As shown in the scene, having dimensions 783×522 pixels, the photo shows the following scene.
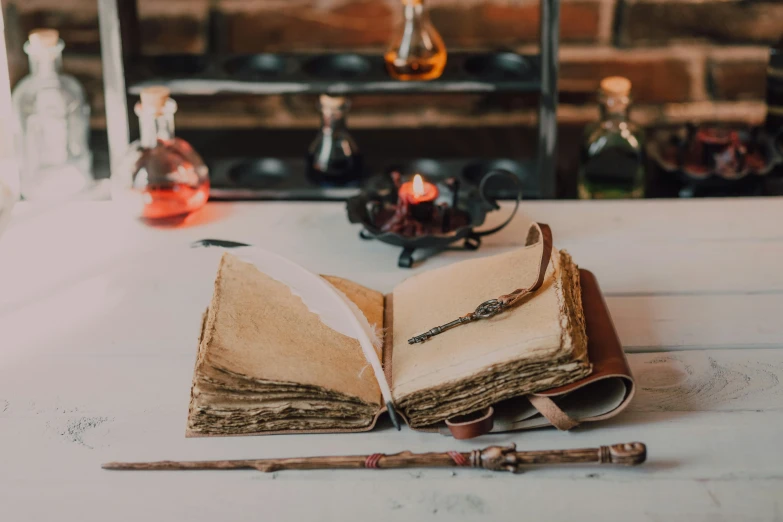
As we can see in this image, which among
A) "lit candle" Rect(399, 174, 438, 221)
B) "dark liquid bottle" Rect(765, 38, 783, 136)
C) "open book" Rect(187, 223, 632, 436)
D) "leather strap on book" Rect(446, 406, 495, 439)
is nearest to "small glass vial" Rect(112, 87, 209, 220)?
"lit candle" Rect(399, 174, 438, 221)

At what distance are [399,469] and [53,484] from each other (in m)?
0.34

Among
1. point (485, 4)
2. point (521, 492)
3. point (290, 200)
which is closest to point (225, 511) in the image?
point (521, 492)

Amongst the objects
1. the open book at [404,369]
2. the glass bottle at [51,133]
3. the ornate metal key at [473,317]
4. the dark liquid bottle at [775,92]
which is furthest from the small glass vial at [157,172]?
the dark liquid bottle at [775,92]

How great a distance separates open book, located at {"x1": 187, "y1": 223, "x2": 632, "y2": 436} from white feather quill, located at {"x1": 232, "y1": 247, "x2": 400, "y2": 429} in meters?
0.02

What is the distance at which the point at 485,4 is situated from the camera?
1968 mm

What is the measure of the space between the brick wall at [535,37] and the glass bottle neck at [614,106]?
349 millimetres

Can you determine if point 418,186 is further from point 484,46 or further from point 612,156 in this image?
point 484,46

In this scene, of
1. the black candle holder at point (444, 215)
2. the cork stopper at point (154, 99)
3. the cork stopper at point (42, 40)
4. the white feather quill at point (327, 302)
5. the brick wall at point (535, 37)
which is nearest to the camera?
the white feather quill at point (327, 302)

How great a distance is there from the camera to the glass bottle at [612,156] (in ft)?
5.53

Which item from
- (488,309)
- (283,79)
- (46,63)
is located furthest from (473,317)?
(46,63)

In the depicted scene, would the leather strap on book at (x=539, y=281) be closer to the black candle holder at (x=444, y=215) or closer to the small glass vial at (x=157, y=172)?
the black candle holder at (x=444, y=215)

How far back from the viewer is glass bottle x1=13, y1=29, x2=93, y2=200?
1705 mm

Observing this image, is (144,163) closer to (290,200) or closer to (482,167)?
(290,200)

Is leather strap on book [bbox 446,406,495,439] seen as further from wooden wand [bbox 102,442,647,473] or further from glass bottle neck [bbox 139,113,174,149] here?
glass bottle neck [bbox 139,113,174,149]
